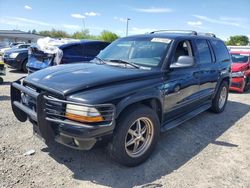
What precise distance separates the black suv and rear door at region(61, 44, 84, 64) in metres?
3.80

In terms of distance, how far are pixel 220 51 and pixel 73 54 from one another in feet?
15.5

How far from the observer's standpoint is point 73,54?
8633 millimetres

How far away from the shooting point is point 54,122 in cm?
306

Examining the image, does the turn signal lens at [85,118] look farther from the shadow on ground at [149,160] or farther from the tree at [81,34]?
the tree at [81,34]

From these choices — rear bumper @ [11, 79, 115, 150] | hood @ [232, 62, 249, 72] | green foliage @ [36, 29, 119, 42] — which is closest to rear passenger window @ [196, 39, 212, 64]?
rear bumper @ [11, 79, 115, 150]

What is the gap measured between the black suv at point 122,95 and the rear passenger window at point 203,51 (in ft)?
0.08

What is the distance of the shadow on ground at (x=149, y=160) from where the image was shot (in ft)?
11.0

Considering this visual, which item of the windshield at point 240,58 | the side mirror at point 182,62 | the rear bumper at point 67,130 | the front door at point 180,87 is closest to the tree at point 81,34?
the windshield at point 240,58

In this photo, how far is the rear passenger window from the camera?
16.9 feet

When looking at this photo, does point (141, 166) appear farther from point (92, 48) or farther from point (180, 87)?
point (92, 48)

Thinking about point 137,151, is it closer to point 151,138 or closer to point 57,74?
point 151,138

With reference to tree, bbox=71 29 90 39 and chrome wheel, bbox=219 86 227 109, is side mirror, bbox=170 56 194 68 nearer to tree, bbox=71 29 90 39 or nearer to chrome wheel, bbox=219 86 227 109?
chrome wheel, bbox=219 86 227 109

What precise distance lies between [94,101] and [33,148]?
1.75m

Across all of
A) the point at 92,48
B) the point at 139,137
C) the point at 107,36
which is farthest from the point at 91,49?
the point at 107,36
